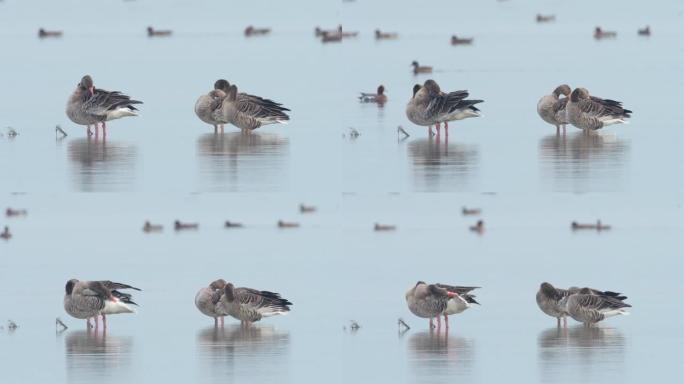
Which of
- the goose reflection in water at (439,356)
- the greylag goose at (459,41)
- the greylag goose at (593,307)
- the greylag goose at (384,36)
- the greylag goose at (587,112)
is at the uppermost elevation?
the greylag goose at (384,36)

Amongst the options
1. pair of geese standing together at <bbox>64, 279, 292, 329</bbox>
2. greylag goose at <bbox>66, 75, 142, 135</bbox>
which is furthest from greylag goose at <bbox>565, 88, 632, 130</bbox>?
greylag goose at <bbox>66, 75, 142, 135</bbox>

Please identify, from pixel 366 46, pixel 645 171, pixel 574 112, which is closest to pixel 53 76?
pixel 366 46

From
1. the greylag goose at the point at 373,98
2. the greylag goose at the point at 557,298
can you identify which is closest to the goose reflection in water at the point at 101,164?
the greylag goose at the point at 557,298

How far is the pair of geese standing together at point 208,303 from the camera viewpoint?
20781 mm

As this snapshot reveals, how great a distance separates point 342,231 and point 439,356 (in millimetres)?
12117

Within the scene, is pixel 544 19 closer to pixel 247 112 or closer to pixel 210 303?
pixel 247 112

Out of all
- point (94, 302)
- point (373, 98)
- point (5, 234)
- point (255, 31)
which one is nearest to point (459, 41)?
point (255, 31)

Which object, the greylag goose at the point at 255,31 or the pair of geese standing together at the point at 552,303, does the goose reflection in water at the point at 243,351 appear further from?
the greylag goose at the point at 255,31

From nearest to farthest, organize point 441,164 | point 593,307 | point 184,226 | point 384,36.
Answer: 1. point 593,307
2. point 441,164
3. point 184,226
4. point 384,36

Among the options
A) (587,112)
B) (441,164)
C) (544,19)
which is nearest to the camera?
(441,164)

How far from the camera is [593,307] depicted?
20.4 metres

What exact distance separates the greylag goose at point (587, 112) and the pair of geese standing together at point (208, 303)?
5.86m

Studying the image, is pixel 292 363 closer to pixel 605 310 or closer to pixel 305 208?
pixel 605 310

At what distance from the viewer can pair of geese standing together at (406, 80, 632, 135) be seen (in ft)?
79.0
